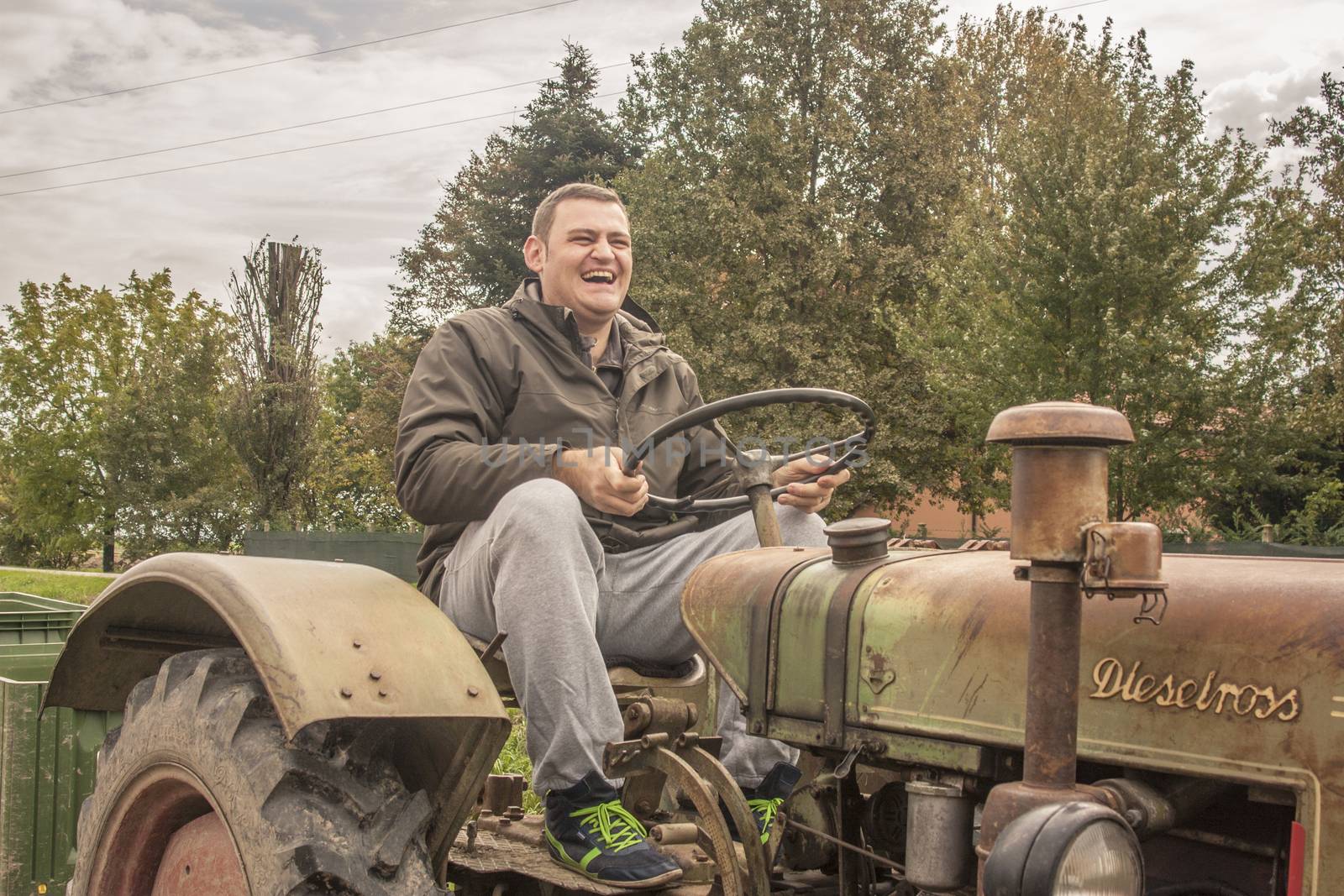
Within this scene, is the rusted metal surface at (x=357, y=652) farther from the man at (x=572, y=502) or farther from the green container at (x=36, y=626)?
the green container at (x=36, y=626)

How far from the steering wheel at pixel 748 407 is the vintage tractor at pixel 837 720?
3cm

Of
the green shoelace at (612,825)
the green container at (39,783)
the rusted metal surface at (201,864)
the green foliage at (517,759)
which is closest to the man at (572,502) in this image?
the green shoelace at (612,825)

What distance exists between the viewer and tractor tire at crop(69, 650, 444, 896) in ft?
6.75

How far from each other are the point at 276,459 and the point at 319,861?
25481 millimetres

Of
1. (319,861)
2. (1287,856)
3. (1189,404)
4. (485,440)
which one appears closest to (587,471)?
(485,440)

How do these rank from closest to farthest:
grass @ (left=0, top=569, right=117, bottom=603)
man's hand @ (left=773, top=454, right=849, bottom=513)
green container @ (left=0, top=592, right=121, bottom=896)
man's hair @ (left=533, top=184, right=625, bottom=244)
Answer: man's hand @ (left=773, top=454, right=849, bottom=513)
man's hair @ (left=533, top=184, right=625, bottom=244)
green container @ (left=0, top=592, right=121, bottom=896)
grass @ (left=0, top=569, right=117, bottom=603)

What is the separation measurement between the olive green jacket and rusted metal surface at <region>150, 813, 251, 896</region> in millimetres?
700

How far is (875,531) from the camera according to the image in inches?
84.6

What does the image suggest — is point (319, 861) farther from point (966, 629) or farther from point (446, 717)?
point (966, 629)

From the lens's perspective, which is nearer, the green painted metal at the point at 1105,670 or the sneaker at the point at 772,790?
the green painted metal at the point at 1105,670

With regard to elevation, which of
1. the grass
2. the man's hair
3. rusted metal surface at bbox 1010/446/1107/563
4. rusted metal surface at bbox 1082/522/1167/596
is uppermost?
the man's hair

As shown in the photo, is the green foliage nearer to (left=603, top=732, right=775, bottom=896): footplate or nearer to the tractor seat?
the tractor seat

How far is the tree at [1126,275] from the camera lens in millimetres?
17828

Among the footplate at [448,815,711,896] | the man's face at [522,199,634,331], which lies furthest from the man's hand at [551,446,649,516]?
the footplate at [448,815,711,896]
